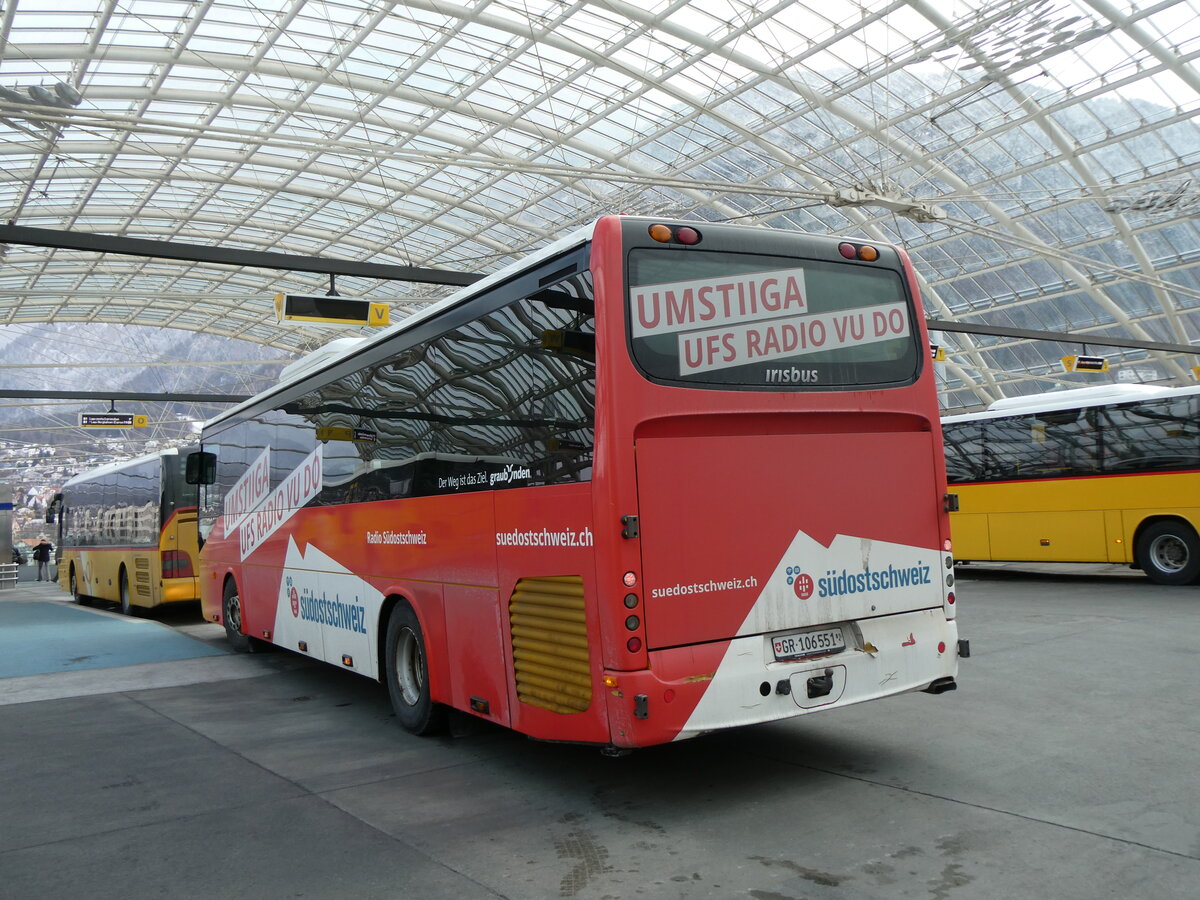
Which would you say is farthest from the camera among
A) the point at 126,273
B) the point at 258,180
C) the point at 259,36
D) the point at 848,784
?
the point at 126,273

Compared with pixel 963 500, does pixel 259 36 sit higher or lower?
higher

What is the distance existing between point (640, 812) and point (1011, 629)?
7496 millimetres

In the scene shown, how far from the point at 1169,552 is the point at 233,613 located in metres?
13.9

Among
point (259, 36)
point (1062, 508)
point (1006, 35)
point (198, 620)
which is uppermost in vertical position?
point (259, 36)

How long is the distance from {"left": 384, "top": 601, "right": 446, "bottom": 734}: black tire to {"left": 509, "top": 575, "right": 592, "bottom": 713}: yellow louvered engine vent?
4.90 ft

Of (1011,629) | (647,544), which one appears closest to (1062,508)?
(1011,629)

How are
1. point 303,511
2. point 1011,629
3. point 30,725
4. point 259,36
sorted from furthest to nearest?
point 259,36 < point 1011,629 < point 303,511 < point 30,725

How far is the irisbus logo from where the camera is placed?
5.63 m

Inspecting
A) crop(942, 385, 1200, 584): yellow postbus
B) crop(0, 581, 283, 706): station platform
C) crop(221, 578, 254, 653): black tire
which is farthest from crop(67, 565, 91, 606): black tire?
crop(942, 385, 1200, 584): yellow postbus

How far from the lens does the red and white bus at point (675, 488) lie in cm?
518

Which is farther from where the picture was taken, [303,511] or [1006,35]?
[1006,35]

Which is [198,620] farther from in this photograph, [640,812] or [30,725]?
[640,812]

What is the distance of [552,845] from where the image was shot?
4.85 metres

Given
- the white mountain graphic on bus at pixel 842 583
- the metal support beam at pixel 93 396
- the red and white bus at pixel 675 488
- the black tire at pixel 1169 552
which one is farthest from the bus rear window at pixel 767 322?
the metal support beam at pixel 93 396
